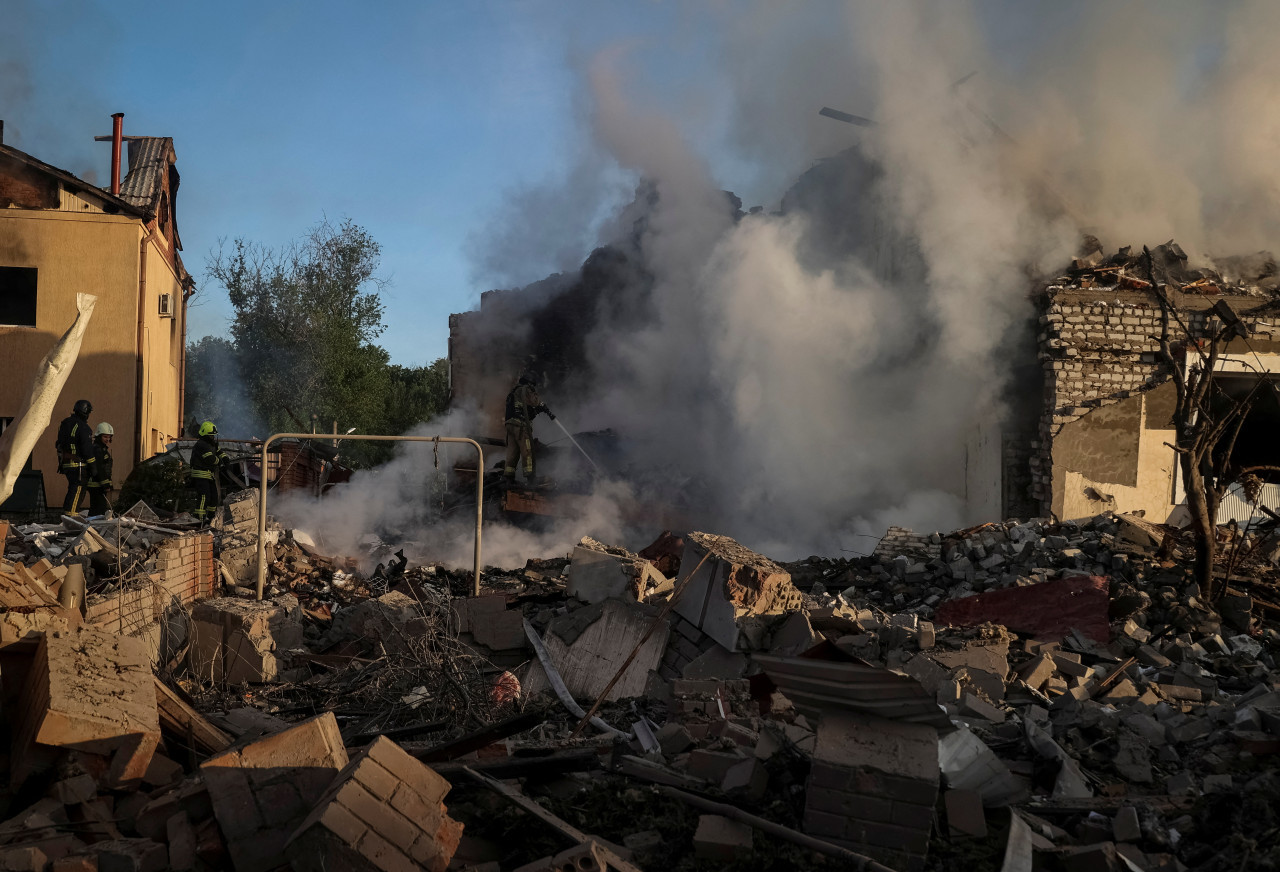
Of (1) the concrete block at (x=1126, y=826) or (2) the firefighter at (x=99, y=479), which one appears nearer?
(1) the concrete block at (x=1126, y=826)

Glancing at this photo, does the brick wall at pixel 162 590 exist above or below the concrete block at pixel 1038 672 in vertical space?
above

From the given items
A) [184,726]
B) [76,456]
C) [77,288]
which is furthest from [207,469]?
[184,726]

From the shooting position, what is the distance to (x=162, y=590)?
6992 mm

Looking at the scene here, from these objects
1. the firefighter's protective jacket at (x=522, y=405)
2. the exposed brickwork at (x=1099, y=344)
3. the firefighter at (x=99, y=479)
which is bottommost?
the firefighter at (x=99, y=479)

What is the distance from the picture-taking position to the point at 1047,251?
1287cm

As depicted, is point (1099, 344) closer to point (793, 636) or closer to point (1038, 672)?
point (1038, 672)

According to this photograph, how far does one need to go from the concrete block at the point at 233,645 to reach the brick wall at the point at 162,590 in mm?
302

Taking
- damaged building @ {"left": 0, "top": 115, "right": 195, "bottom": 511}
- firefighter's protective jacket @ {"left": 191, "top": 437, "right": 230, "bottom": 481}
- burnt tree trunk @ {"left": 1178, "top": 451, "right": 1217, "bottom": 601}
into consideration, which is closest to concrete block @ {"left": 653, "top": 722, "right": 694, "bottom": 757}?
burnt tree trunk @ {"left": 1178, "top": 451, "right": 1217, "bottom": 601}

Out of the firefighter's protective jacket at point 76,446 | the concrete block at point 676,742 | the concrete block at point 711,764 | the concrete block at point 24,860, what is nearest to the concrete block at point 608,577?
the concrete block at point 676,742

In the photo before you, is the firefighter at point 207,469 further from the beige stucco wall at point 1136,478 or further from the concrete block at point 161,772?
the beige stucco wall at point 1136,478

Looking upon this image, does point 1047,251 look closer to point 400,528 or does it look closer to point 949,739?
point 400,528

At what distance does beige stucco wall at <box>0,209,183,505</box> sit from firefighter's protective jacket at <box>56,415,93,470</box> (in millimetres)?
4871

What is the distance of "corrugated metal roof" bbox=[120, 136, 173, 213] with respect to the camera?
16219mm

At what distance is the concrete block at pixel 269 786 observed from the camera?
3307 mm
